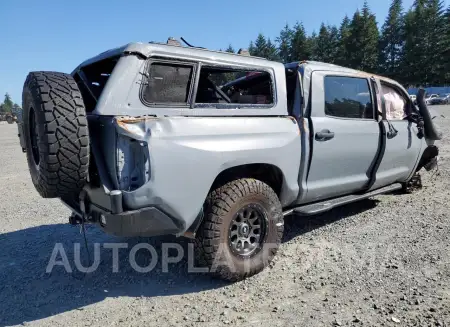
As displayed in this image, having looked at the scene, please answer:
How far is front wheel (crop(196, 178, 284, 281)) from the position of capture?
2.94m

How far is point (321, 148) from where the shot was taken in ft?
12.1

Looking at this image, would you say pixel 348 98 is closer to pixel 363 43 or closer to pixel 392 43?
pixel 363 43

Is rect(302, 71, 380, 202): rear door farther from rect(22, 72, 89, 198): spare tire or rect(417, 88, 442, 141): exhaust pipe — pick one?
rect(22, 72, 89, 198): spare tire

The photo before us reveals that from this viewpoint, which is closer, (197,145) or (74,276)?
(197,145)

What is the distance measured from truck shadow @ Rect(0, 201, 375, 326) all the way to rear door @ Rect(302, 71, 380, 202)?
30.0 inches

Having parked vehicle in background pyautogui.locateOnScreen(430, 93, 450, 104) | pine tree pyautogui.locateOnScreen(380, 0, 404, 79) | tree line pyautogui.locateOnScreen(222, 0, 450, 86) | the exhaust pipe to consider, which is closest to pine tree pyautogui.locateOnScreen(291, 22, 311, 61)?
tree line pyautogui.locateOnScreen(222, 0, 450, 86)

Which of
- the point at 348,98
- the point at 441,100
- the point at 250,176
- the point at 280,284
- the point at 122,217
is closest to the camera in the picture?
the point at 122,217

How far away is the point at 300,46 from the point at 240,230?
2568 inches

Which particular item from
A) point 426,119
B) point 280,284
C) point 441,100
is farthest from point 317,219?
point 441,100

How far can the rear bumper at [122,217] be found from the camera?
252 cm

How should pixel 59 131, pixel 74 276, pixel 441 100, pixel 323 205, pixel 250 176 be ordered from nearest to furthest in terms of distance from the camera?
pixel 59 131, pixel 74 276, pixel 250 176, pixel 323 205, pixel 441 100

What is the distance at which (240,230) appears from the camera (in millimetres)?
3160

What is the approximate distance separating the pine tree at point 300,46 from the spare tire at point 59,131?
209 feet

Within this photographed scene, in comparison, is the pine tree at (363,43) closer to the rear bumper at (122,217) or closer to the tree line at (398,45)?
the tree line at (398,45)
